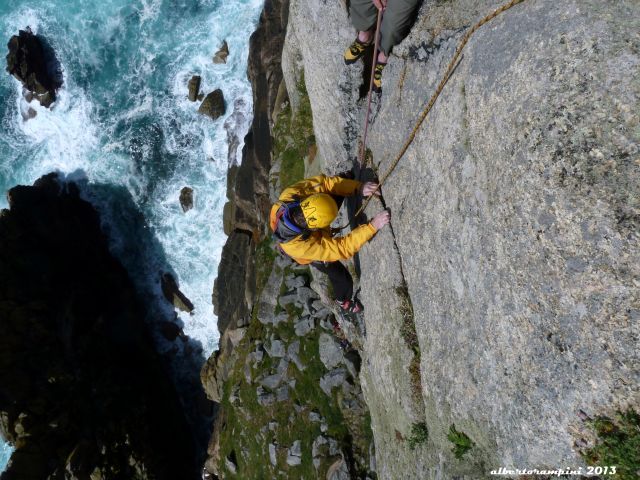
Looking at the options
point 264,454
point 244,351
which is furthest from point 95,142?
point 264,454

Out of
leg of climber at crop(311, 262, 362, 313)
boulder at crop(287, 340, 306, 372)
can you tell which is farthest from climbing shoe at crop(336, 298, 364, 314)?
boulder at crop(287, 340, 306, 372)

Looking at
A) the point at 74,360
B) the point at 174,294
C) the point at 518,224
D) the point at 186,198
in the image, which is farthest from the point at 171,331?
the point at 518,224

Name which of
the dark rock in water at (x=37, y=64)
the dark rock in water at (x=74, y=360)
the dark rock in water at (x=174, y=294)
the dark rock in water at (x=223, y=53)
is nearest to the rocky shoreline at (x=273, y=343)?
the dark rock in water at (x=223, y=53)

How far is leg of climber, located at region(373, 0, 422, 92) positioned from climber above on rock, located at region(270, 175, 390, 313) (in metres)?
3.11

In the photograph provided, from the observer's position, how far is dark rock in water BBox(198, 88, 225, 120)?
85.3 feet

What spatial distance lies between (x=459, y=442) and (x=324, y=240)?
4860 millimetres

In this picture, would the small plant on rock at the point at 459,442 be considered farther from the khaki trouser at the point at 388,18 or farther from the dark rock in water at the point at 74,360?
the dark rock in water at the point at 74,360

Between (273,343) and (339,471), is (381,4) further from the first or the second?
(339,471)

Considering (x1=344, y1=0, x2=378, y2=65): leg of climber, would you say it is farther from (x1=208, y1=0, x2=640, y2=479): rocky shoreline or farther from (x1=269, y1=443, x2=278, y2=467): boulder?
(x1=269, y1=443, x2=278, y2=467): boulder

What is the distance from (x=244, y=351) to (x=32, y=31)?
92.9 ft

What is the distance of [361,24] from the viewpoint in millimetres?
10031

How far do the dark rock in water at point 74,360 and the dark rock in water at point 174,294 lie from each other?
2.33m

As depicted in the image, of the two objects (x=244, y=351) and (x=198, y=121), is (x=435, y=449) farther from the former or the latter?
(x=198, y=121)

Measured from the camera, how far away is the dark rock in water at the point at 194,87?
2667cm
